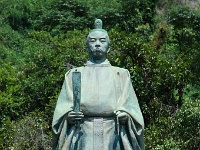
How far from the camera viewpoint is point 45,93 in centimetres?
1636

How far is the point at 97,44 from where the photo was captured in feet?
23.9

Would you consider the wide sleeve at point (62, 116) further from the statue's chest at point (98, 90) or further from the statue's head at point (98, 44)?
the statue's head at point (98, 44)

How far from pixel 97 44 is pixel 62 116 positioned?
99 cm

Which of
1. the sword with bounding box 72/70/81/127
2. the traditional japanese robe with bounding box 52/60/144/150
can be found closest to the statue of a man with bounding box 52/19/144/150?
the traditional japanese robe with bounding box 52/60/144/150

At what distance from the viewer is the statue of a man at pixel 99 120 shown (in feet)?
23.1

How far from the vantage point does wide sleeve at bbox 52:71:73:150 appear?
7.05m

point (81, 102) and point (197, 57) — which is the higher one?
point (81, 102)

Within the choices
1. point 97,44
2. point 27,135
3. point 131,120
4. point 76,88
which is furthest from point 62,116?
point 27,135

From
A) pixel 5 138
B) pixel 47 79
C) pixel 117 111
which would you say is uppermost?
pixel 117 111

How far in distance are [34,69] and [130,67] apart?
11.3ft

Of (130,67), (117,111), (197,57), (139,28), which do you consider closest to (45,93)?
(130,67)

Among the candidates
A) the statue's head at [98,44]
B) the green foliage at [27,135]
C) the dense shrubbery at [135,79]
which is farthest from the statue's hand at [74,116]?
the green foliage at [27,135]

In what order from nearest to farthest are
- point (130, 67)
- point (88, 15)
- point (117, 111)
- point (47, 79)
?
1. point (117, 111)
2. point (130, 67)
3. point (47, 79)
4. point (88, 15)

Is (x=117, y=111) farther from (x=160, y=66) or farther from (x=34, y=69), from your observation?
(x=34, y=69)
